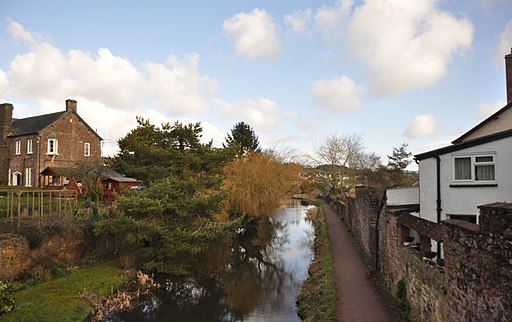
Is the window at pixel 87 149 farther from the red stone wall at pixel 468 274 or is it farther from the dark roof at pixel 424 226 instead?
the red stone wall at pixel 468 274

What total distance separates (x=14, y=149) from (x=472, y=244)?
1501 inches

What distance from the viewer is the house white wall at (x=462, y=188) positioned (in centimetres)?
1138

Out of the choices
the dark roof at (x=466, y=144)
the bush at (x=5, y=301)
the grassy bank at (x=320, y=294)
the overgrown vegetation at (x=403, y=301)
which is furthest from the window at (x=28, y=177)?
the overgrown vegetation at (x=403, y=301)

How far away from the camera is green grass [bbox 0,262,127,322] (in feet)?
35.4

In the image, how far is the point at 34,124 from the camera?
110ft

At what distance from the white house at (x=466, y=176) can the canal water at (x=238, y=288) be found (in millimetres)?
6560

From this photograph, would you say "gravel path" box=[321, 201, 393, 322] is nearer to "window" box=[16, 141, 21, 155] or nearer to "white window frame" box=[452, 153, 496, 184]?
"white window frame" box=[452, 153, 496, 184]

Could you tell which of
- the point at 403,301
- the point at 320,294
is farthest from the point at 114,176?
the point at 403,301

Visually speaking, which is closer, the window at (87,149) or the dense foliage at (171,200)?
the dense foliage at (171,200)

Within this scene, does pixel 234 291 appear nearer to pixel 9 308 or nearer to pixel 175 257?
pixel 175 257

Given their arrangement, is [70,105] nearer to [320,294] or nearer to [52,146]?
[52,146]

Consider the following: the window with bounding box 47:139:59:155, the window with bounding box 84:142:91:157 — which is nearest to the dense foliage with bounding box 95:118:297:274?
the window with bounding box 47:139:59:155

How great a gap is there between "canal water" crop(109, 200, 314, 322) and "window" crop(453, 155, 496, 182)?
7.62 meters

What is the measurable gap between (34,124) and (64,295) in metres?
26.7
